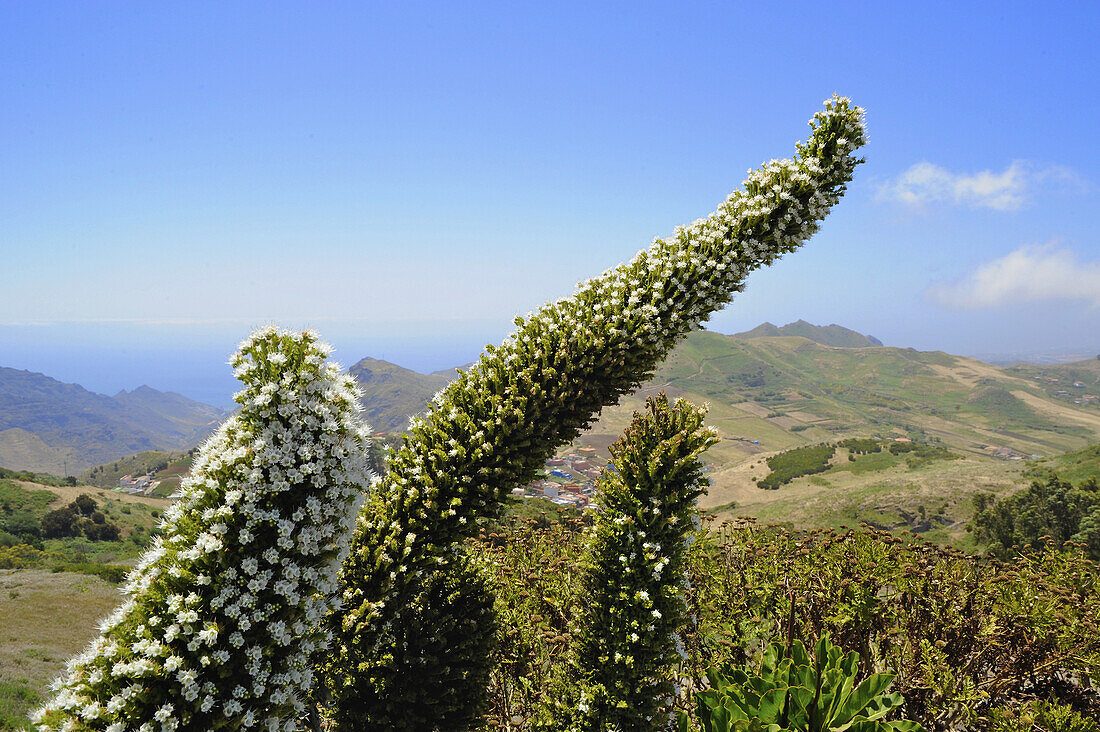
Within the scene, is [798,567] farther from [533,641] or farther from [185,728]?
[185,728]

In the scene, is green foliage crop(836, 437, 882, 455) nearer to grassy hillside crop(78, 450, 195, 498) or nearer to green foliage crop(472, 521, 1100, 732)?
green foliage crop(472, 521, 1100, 732)

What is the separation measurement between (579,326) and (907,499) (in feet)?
168

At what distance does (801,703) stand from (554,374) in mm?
3621

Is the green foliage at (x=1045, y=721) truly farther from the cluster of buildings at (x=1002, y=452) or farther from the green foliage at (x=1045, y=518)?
the cluster of buildings at (x=1002, y=452)

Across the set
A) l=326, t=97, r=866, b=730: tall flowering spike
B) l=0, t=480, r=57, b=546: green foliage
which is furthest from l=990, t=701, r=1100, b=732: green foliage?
l=0, t=480, r=57, b=546: green foliage

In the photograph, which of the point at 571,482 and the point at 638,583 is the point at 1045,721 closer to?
the point at 638,583

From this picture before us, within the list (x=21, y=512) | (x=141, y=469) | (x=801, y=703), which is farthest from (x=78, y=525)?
(x=141, y=469)

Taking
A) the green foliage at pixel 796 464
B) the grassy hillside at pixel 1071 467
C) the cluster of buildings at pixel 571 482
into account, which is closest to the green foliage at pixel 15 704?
the cluster of buildings at pixel 571 482

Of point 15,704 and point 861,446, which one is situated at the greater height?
point 15,704

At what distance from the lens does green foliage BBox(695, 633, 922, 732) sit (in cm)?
381

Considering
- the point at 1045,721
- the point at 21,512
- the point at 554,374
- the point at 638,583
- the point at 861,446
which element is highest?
the point at 554,374

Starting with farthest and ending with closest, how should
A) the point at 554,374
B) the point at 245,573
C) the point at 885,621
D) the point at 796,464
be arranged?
the point at 796,464
the point at 885,621
the point at 554,374
the point at 245,573

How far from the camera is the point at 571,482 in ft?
235

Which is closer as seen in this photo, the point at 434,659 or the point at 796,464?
the point at 434,659
